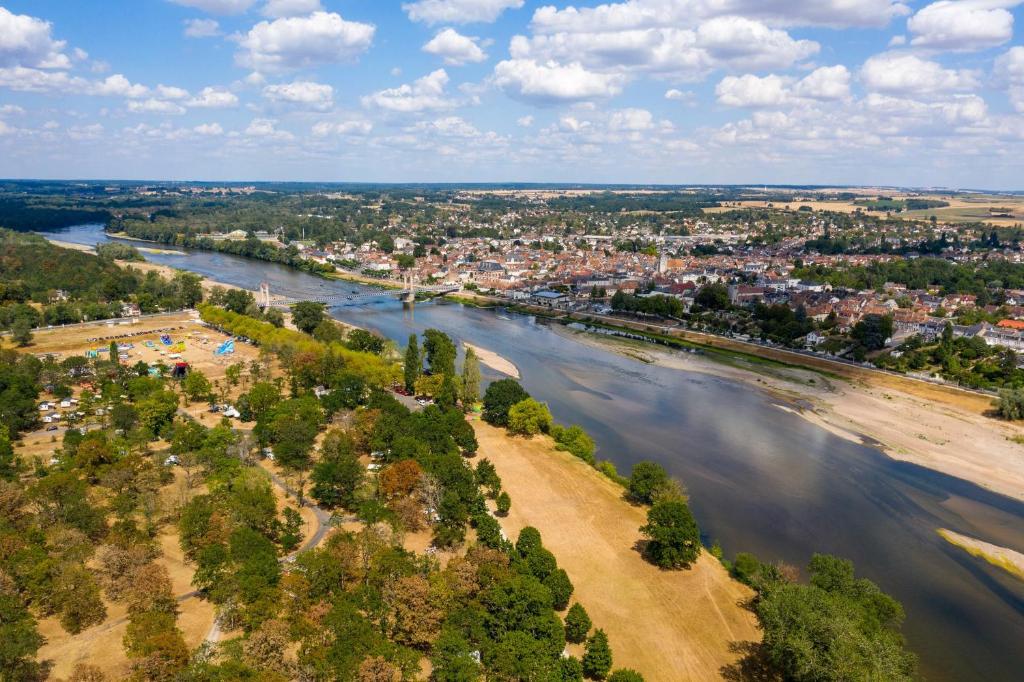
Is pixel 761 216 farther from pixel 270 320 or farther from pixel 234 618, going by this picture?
pixel 234 618

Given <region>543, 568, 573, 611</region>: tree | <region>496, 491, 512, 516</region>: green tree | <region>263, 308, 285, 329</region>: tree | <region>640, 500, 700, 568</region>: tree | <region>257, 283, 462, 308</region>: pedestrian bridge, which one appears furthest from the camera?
<region>257, 283, 462, 308</region>: pedestrian bridge

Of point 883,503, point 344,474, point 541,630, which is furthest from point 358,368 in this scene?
point 883,503

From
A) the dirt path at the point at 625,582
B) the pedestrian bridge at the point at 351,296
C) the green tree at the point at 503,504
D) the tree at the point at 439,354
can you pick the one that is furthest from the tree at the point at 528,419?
the pedestrian bridge at the point at 351,296

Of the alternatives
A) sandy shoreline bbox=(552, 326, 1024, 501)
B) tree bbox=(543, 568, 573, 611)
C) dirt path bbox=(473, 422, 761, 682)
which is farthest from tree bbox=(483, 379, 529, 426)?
sandy shoreline bbox=(552, 326, 1024, 501)

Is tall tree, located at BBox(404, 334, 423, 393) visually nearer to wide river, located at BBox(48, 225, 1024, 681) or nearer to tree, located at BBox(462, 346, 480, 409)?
tree, located at BBox(462, 346, 480, 409)

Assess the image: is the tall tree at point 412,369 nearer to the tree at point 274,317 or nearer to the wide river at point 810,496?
the wide river at point 810,496

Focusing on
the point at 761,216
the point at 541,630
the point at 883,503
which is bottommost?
the point at 883,503
